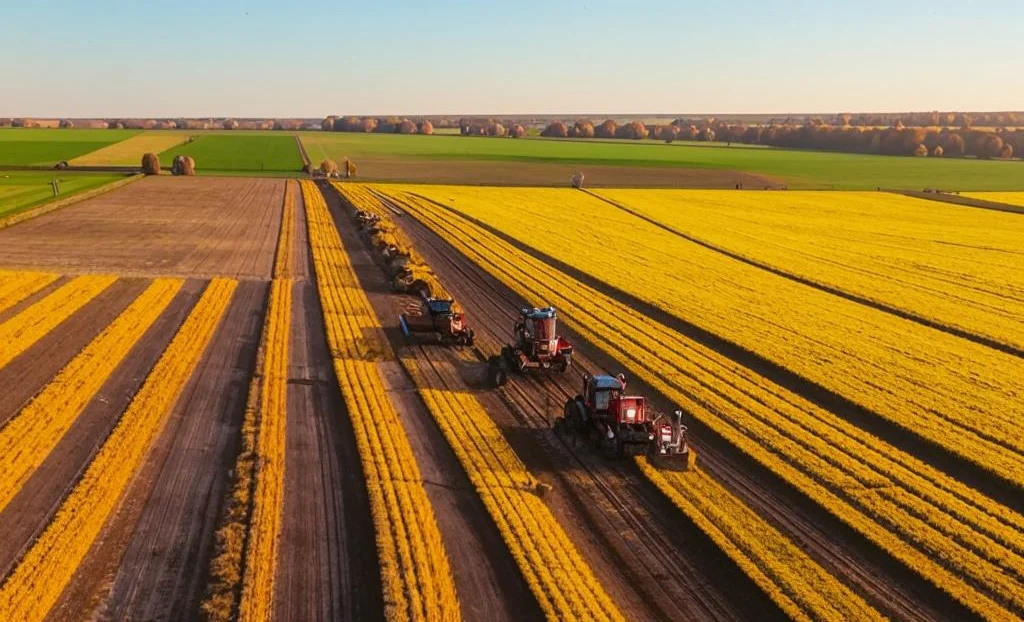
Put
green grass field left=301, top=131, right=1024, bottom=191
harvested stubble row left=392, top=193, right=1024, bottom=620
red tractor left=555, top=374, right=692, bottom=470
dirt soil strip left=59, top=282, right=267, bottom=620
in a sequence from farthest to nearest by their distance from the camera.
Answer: green grass field left=301, top=131, right=1024, bottom=191 < red tractor left=555, top=374, right=692, bottom=470 < harvested stubble row left=392, top=193, right=1024, bottom=620 < dirt soil strip left=59, top=282, right=267, bottom=620

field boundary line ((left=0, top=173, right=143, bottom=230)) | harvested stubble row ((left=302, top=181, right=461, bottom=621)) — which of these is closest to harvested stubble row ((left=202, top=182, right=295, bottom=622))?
harvested stubble row ((left=302, top=181, right=461, bottom=621))

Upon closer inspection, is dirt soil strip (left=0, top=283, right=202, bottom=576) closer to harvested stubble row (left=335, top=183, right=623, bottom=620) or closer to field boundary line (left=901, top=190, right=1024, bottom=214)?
harvested stubble row (left=335, top=183, right=623, bottom=620)

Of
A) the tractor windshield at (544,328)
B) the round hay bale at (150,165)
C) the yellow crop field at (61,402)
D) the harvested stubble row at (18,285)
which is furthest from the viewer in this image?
the round hay bale at (150,165)

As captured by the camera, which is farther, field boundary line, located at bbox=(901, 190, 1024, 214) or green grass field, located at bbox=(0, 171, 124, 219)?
field boundary line, located at bbox=(901, 190, 1024, 214)

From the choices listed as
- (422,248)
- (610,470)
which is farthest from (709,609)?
(422,248)

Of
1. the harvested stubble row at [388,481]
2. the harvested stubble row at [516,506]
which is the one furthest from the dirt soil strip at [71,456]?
the harvested stubble row at [516,506]

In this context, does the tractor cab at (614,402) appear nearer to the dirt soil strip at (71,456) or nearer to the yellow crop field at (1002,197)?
the dirt soil strip at (71,456)

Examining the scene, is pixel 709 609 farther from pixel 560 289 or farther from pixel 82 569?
pixel 560 289

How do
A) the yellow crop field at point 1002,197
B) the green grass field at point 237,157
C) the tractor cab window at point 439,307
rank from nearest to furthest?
the tractor cab window at point 439,307 → the yellow crop field at point 1002,197 → the green grass field at point 237,157
